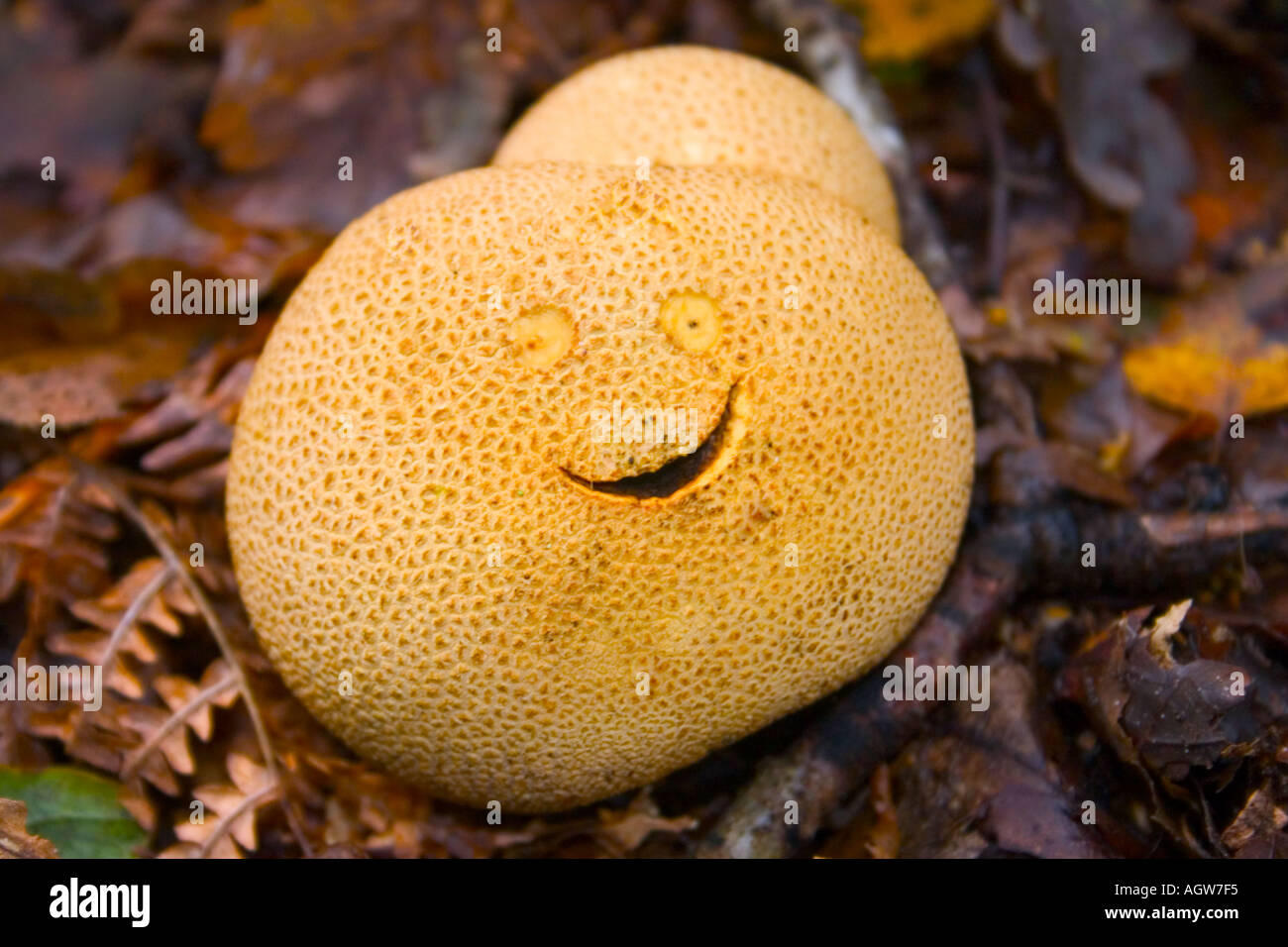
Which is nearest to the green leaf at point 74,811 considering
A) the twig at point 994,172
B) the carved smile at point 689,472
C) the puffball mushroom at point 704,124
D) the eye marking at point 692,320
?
the carved smile at point 689,472

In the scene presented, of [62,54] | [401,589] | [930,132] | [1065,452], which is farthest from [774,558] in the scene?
[62,54]

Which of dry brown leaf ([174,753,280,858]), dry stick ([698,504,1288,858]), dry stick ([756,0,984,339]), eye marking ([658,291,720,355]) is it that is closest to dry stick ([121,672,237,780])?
dry brown leaf ([174,753,280,858])

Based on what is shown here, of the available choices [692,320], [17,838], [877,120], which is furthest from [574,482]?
[877,120]

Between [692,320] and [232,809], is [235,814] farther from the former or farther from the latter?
[692,320]

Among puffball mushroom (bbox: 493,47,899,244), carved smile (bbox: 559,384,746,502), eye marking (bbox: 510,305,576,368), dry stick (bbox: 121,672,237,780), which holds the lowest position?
dry stick (bbox: 121,672,237,780)

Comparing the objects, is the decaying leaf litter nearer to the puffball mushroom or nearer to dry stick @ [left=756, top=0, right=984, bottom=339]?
dry stick @ [left=756, top=0, right=984, bottom=339]

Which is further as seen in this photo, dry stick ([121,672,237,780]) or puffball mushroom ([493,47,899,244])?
puffball mushroom ([493,47,899,244])
